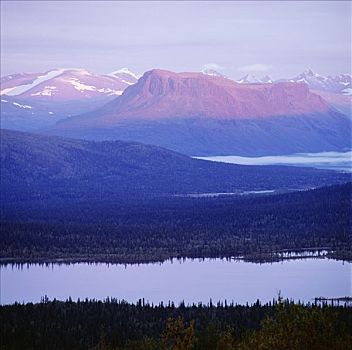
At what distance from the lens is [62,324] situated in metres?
56.7

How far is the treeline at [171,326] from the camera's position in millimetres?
35562

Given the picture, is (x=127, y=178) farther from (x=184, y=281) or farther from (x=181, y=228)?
(x=184, y=281)

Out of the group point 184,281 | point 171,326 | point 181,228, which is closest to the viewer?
point 171,326

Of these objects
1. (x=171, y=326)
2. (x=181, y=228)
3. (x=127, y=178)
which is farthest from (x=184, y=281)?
(x=127, y=178)

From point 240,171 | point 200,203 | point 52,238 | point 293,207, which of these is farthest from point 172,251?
point 240,171

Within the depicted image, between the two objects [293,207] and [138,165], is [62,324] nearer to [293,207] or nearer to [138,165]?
[293,207]

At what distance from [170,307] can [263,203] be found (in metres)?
69.5

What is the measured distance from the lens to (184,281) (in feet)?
268

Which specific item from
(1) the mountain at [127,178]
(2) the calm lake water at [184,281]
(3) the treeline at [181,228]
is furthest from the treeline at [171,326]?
(1) the mountain at [127,178]

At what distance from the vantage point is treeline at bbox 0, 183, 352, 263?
101250 millimetres

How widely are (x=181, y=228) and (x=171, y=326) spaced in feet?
234

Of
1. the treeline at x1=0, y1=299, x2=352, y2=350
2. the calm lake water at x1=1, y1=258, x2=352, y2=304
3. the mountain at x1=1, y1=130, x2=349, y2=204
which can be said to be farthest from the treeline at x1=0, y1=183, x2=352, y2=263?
the treeline at x1=0, y1=299, x2=352, y2=350

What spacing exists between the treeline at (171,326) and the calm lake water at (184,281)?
22.6ft

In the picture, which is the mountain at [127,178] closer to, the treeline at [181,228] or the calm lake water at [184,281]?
the treeline at [181,228]
